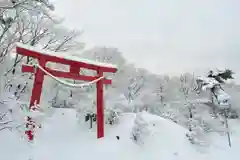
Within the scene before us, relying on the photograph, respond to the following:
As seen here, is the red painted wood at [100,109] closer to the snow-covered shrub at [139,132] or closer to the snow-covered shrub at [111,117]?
A: the snow-covered shrub at [139,132]

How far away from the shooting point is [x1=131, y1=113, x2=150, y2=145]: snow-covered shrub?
9711 mm

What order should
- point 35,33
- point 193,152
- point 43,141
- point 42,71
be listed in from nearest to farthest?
point 42,71
point 43,141
point 35,33
point 193,152

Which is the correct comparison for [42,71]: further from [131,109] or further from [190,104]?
[190,104]

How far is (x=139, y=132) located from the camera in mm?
9766

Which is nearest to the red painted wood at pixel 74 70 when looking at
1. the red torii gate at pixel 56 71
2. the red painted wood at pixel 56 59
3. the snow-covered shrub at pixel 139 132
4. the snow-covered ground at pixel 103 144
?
the red torii gate at pixel 56 71

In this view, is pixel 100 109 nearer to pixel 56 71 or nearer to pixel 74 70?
pixel 74 70

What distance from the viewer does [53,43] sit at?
9.67 m

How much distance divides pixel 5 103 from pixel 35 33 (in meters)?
5.59

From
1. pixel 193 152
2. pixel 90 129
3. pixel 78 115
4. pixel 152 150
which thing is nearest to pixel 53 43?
pixel 78 115

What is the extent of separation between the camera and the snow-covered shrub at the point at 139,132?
382 inches

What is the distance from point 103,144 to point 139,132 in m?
1.91

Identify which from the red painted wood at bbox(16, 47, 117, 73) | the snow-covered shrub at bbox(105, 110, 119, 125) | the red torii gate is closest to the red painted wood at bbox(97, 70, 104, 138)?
the red torii gate

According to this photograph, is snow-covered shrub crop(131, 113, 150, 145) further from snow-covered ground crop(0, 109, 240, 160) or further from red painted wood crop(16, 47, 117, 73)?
red painted wood crop(16, 47, 117, 73)

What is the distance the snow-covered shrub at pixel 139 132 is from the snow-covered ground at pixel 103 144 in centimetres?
18
